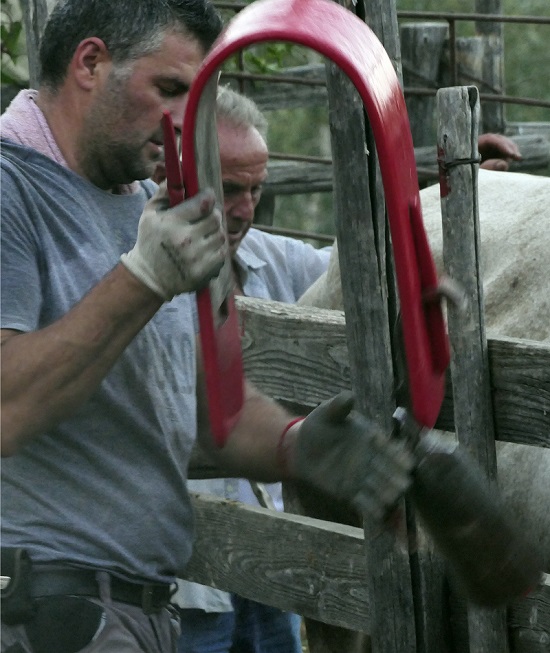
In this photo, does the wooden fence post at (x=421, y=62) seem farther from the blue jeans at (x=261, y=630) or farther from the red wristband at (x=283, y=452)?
the red wristband at (x=283, y=452)

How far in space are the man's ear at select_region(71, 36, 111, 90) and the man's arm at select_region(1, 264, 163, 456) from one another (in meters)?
0.51

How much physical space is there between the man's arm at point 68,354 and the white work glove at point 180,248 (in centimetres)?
3

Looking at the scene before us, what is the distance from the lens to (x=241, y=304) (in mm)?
2889

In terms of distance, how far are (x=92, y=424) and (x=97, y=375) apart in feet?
0.90

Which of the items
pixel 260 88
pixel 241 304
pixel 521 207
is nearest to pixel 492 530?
pixel 241 304

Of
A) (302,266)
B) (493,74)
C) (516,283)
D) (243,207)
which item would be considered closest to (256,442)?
(516,283)

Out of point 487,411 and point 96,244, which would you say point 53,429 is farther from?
point 487,411

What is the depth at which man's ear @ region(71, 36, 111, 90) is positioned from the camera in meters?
2.17

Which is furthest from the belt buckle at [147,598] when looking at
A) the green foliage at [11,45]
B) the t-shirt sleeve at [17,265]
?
the green foliage at [11,45]

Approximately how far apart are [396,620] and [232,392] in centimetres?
87

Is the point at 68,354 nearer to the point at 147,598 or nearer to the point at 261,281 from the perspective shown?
the point at 147,598

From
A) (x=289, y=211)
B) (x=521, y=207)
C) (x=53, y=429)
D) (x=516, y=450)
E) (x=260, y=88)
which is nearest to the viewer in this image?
(x=53, y=429)

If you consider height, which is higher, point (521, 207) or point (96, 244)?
point (96, 244)

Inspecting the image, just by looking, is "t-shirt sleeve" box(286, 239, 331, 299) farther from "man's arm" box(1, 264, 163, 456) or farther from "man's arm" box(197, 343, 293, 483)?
"man's arm" box(1, 264, 163, 456)
